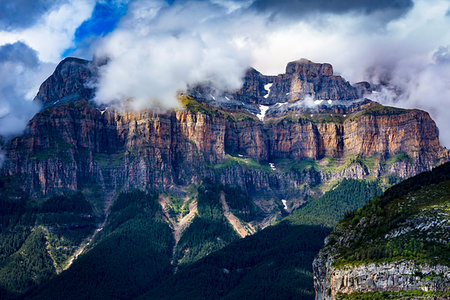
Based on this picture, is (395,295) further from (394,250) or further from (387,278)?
(394,250)

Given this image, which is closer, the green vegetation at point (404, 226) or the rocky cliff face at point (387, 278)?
the rocky cliff face at point (387, 278)

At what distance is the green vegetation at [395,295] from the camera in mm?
109188

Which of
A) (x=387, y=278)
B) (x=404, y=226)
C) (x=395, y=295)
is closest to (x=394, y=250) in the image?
(x=387, y=278)

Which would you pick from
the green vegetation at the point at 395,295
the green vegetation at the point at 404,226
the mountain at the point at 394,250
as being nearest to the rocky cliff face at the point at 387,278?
the mountain at the point at 394,250

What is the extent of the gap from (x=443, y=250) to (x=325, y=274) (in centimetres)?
2653

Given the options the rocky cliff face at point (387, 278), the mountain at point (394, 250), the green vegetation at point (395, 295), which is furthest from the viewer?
the mountain at point (394, 250)

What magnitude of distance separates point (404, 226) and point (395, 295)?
1711 centimetres

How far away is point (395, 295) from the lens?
11431cm

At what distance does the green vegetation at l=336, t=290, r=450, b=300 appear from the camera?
109188 mm

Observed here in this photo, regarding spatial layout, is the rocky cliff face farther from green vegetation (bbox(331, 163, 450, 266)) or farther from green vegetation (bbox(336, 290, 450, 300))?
green vegetation (bbox(331, 163, 450, 266))

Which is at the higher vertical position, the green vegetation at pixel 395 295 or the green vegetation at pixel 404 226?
the green vegetation at pixel 404 226

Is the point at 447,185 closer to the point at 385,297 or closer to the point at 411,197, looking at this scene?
the point at 411,197

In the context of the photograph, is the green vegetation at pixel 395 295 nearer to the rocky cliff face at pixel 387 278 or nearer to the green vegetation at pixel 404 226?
the rocky cliff face at pixel 387 278

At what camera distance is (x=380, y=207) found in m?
142
